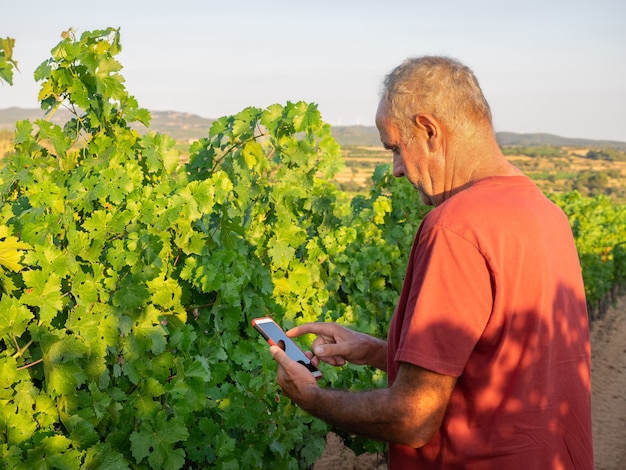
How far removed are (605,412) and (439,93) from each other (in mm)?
8453

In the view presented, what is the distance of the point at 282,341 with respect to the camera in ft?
7.80

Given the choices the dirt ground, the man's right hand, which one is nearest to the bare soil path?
the dirt ground

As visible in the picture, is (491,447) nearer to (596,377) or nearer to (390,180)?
(390,180)

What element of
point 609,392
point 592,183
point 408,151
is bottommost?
point 592,183

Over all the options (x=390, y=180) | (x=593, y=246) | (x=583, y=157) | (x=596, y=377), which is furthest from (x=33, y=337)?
(x=583, y=157)

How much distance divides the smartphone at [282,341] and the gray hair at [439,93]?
763mm

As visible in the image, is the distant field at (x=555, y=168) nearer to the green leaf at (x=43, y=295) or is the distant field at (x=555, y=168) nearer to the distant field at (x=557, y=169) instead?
the distant field at (x=557, y=169)

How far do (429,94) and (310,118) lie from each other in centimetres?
246

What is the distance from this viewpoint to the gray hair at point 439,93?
192cm

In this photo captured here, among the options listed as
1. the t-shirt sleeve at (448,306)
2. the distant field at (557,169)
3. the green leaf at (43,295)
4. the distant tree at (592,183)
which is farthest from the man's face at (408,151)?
the distant tree at (592,183)

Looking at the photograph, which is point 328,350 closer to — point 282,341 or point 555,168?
point 282,341

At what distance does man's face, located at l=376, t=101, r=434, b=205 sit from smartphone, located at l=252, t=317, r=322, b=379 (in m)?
0.61

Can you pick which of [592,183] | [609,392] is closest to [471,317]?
[609,392]

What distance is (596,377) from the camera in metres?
11.0
